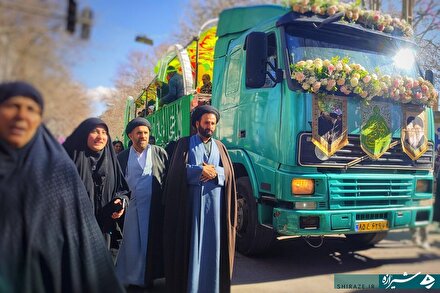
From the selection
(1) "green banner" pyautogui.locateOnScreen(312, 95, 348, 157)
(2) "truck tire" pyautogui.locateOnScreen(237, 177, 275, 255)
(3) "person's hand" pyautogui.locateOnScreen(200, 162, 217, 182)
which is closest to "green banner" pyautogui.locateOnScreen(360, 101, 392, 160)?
(1) "green banner" pyautogui.locateOnScreen(312, 95, 348, 157)

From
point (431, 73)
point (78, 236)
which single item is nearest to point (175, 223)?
point (78, 236)

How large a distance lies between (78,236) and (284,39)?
2.69m

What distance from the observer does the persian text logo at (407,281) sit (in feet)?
8.23

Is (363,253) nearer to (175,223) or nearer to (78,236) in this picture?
(175,223)

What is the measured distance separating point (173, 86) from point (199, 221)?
111 inches

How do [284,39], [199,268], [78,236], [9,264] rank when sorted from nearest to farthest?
[9,264], [78,236], [199,268], [284,39]

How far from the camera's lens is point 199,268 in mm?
2518

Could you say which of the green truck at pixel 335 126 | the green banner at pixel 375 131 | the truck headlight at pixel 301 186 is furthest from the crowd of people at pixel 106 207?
the green banner at pixel 375 131

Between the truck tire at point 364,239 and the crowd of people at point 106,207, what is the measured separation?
2.11 metres

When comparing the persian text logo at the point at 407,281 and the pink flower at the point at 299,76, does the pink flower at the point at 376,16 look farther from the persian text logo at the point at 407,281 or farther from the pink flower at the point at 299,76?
the persian text logo at the point at 407,281

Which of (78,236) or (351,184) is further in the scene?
(351,184)

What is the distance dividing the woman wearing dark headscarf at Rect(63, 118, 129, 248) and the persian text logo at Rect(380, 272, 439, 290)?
89.7 inches

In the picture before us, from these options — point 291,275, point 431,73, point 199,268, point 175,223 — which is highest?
point 431,73

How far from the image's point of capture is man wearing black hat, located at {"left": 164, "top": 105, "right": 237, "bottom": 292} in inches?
99.4
